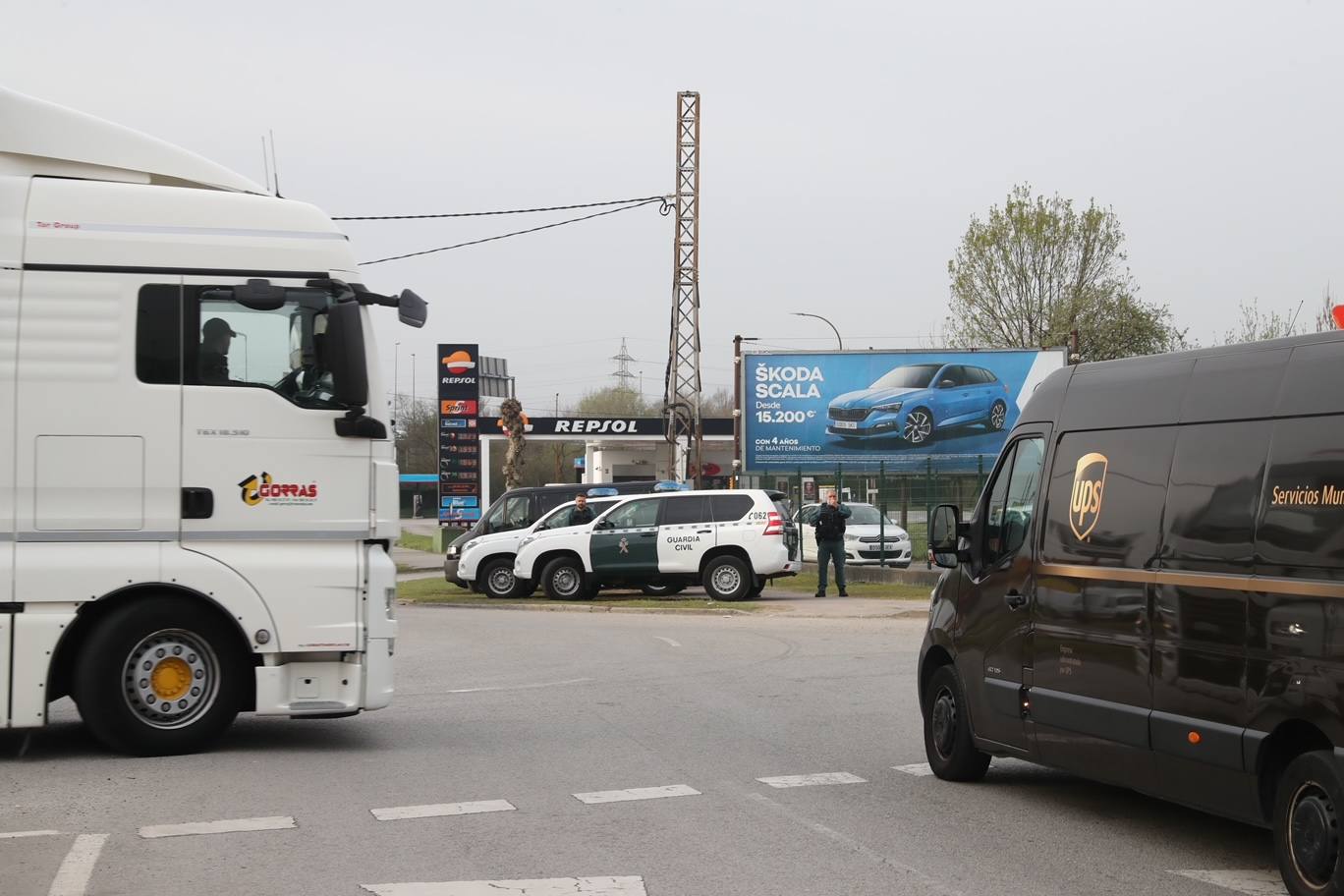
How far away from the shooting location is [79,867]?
663 centimetres

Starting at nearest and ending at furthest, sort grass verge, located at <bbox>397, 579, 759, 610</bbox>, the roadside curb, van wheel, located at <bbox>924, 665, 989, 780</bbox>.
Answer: van wheel, located at <bbox>924, 665, 989, 780</bbox> → the roadside curb → grass verge, located at <bbox>397, 579, 759, 610</bbox>

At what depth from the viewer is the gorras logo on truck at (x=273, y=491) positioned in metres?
9.79

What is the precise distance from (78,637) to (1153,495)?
6393 millimetres

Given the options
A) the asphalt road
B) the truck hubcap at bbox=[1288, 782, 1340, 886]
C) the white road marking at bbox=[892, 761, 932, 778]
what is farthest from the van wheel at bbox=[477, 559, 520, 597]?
the truck hubcap at bbox=[1288, 782, 1340, 886]

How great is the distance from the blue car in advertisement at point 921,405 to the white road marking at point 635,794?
1301 inches

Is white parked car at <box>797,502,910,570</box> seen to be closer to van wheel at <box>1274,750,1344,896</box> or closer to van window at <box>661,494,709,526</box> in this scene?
van window at <box>661,494,709,526</box>

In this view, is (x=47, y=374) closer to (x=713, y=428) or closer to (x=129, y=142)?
(x=129, y=142)

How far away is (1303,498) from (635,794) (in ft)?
13.4

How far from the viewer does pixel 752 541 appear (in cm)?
2639

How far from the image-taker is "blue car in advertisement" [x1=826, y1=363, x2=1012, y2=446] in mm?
41250

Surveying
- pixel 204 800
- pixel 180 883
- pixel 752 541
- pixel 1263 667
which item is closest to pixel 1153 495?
pixel 1263 667

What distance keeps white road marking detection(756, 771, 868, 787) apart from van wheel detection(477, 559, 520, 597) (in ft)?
65.2

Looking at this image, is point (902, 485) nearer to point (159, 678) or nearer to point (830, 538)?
point (830, 538)

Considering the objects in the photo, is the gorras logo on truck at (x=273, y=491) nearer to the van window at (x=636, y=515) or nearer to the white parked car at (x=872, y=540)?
the van window at (x=636, y=515)
